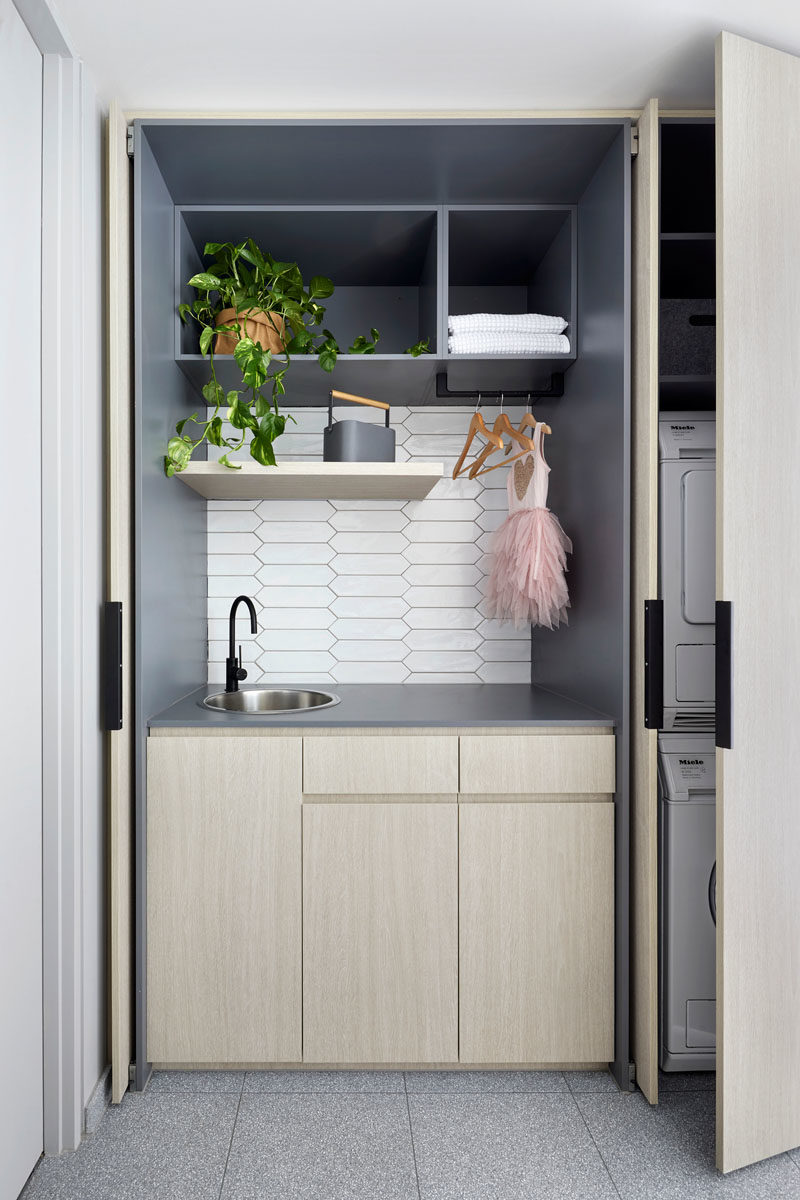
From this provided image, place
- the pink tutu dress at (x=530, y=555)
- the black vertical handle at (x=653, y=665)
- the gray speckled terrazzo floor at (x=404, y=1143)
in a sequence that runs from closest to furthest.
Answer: the gray speckled terrazzo floor at (x=404, y=1143), the black vertical handle at (x=653, y=665), the pink tutu dress at (x=530, y=555)

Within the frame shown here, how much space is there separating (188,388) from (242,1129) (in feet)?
6.31

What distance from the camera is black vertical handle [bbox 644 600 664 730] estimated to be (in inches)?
75.2

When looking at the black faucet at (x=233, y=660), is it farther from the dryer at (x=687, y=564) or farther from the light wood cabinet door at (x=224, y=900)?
the dryer at (x=687, y=564)

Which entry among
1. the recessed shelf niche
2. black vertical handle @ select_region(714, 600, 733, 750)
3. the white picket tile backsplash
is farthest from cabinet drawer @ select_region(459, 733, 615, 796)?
the recessed shelf niche

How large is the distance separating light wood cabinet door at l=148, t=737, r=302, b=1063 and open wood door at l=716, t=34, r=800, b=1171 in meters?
0.98

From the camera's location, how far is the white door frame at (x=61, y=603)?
5.58ft

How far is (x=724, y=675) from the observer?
1.66 m

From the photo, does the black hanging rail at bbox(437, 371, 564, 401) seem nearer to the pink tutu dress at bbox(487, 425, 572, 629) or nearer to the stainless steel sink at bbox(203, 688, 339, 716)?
the pink tutu dress at bbox(487, 425, 572, 629)

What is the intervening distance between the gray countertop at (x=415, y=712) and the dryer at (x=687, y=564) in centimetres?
23

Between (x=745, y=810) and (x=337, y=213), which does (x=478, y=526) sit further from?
(x=745, y=810)

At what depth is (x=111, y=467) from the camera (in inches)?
74.5

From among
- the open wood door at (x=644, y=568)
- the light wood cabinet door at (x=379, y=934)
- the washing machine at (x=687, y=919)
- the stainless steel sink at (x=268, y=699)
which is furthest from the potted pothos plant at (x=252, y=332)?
the washing machine at (x=687, y=919)

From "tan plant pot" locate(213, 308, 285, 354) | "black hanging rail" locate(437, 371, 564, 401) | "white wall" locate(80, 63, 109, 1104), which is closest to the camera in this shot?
"white wall" locate(80, 63, 109, 1104)

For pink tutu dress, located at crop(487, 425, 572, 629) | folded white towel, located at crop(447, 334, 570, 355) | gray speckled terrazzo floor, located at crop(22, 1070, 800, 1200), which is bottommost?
gray speckled terrazzo floor, located at crop(22, 1070, 800, 1200)
